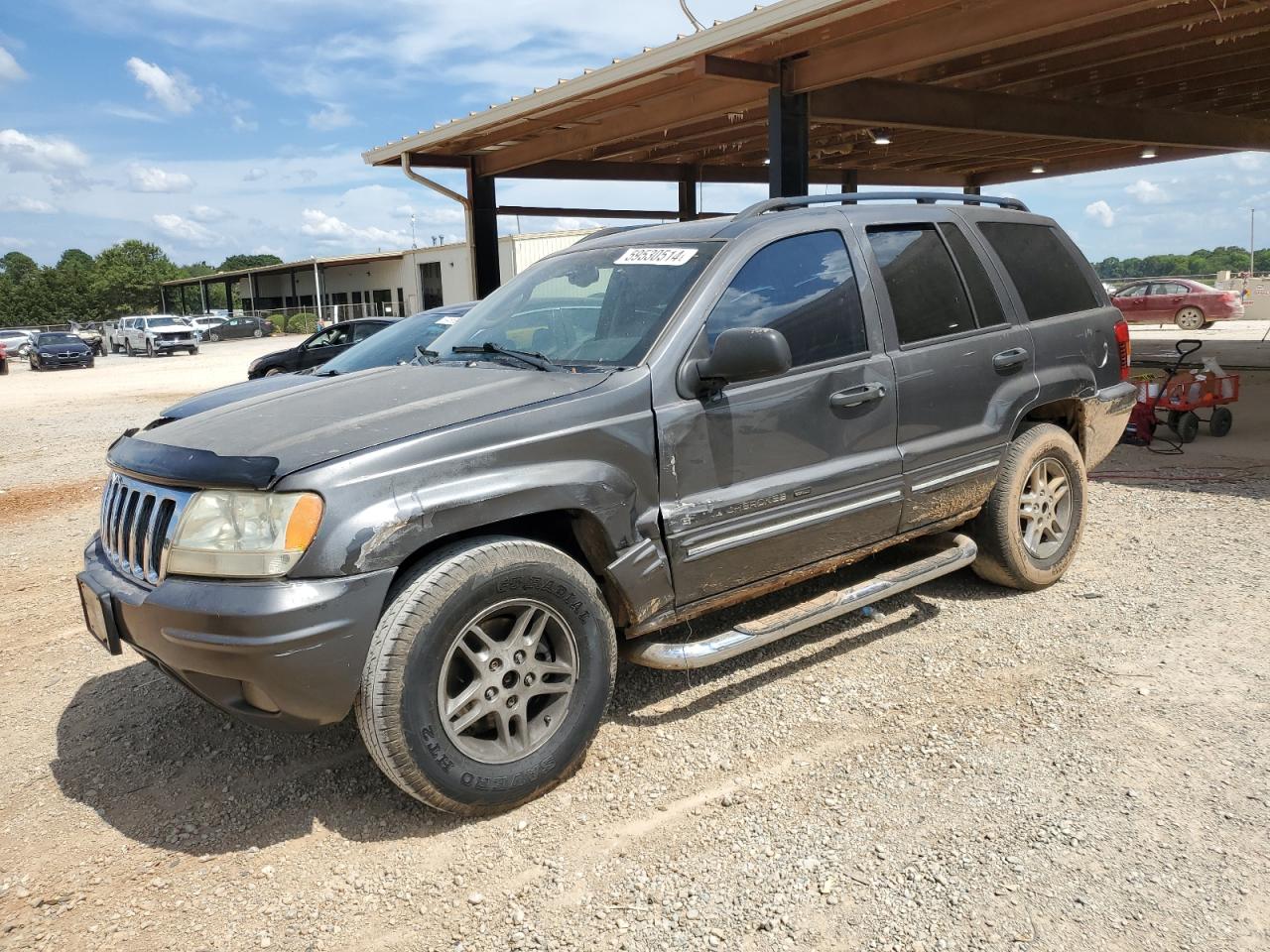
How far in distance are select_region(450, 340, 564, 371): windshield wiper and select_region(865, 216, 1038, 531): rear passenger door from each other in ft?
4.90

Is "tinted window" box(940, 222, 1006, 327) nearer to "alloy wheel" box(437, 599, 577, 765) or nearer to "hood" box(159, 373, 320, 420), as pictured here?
"alloy wheel" box(437, 599, 577, 765)

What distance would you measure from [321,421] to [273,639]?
0.80m

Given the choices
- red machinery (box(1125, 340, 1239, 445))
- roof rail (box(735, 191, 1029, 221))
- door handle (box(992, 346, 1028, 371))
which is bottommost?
red machinery (box(1125, 340, 1239, 445))

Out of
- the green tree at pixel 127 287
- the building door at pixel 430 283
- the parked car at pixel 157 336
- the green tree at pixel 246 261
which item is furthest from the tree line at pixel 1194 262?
the green tree at pixel 246 261

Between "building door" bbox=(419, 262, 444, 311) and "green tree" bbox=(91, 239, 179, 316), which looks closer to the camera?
"building door" bbox=(419, 262, 444, 311)

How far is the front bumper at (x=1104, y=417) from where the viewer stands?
504cm

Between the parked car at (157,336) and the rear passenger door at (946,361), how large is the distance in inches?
1532

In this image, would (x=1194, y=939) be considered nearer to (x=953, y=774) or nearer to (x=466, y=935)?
(x=953, y=774)

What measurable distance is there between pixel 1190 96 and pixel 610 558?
47.4 ft

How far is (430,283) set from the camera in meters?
51.8

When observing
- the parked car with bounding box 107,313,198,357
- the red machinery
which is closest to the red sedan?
the red machinery

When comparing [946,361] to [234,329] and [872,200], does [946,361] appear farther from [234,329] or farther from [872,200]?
[234,329]

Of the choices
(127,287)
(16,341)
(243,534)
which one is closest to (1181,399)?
(243,534)

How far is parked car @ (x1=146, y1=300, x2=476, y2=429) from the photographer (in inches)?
Answer: 276
